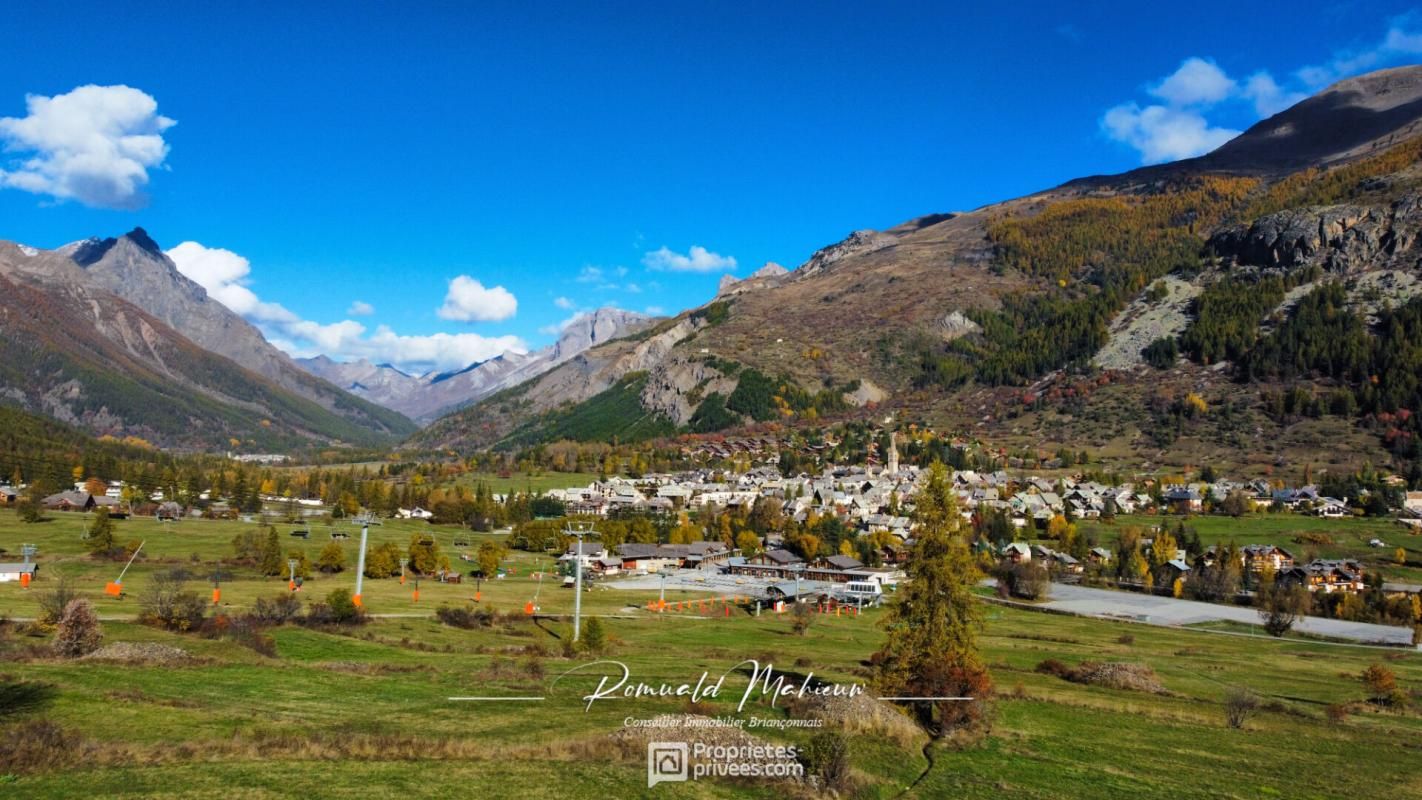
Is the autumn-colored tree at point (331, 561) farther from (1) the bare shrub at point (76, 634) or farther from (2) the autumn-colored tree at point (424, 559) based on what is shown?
(1) the bare shrub at point (76, 634)

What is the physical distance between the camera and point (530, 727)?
23500 millimetres

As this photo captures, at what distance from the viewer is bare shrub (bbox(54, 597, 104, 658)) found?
2853cm

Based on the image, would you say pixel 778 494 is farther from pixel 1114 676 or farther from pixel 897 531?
pixel 1114 676

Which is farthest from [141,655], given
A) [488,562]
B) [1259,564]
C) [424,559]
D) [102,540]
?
[1259,564]

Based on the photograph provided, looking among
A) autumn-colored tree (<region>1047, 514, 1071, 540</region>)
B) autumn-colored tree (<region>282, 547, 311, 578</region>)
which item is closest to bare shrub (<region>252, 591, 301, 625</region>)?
autumn-colored tree (<region>282, 547, 311, 578</region>)

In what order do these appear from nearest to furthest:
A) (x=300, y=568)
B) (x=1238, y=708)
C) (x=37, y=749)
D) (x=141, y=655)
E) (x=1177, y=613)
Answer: (x=37, y=749) < (x=141, y=655) < (x=1238, y=708) < (x=300, y=568) < (x=1177, y=613)

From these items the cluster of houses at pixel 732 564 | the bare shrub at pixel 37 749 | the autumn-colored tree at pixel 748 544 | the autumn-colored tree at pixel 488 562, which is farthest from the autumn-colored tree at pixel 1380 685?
the autumn-colored tree at pixel 748 544

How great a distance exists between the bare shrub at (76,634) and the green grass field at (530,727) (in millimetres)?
1002

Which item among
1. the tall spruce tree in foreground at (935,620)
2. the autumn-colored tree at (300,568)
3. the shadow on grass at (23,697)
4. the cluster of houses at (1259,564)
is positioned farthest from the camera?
the cluster of houses at (1259,564)

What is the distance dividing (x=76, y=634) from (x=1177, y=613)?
88.8m

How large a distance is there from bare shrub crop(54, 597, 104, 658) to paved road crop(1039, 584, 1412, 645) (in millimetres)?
78814

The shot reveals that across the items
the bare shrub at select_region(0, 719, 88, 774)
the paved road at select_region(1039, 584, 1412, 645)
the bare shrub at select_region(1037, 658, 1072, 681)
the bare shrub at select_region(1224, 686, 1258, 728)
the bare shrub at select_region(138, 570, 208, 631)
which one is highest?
the bare shrub at select_region(0, 719, 88, 774)

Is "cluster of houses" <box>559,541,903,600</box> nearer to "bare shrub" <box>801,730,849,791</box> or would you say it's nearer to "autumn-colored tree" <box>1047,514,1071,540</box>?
"autumn-colored tree" <box>1047,514,1071,540</box>

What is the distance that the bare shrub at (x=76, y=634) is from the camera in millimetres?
28531
